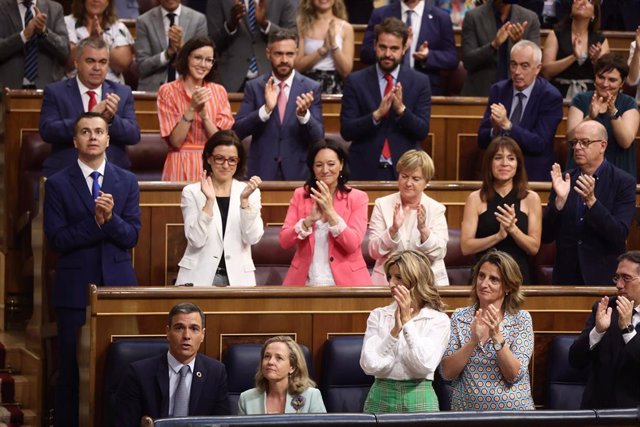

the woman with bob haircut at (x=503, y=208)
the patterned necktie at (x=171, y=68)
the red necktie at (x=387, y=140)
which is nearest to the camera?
the woman with bob haircut at (x=503, y=208)

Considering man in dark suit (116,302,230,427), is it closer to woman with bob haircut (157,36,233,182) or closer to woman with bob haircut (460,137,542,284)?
woman with bob haircut (460,137,542,284)

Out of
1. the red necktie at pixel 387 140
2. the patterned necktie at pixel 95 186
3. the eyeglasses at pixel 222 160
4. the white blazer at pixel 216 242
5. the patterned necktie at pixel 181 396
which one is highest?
the red necktie at pixel 387 140

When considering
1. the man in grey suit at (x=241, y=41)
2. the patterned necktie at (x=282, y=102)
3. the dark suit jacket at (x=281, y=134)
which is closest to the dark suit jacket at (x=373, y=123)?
the dark suit jacket at (x=281, y=134)

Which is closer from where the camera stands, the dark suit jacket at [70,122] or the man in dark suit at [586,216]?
the man in dark suit at [586,216]

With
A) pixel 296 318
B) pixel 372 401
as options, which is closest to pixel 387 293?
pixel 296 318

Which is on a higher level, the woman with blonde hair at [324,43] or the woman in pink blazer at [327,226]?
the woman with blonde hair at [324,43]

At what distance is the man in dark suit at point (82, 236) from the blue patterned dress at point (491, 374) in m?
1.35

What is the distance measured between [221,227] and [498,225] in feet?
3.56

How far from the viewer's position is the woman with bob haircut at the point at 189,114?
5875 mm

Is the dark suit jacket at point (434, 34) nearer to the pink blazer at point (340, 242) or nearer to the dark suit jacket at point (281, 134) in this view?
the dark suit jacket at point (281, 134)

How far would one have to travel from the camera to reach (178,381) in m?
4.40

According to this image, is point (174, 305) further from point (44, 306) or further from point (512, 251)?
point (512, 251)

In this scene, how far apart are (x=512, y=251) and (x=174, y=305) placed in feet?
4.59

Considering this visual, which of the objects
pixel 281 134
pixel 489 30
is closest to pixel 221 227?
pixel 281 134
